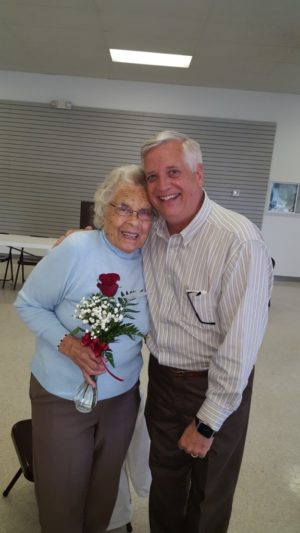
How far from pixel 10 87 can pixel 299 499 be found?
8.37 m

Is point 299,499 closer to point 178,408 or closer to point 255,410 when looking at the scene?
point 255,410

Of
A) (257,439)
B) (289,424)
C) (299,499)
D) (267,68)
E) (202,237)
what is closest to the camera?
(202,237)

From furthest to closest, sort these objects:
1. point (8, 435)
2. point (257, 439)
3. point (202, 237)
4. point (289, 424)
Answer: point (289, 424) → point (257, 439) → point (8, 435) → point (202, 237)

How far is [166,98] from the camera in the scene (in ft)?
25.5

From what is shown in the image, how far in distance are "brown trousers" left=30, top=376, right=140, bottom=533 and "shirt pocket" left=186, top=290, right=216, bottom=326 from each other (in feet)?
1.57

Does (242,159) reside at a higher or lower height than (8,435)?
higher

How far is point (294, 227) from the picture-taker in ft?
26.8

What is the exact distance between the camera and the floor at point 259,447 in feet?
6.53

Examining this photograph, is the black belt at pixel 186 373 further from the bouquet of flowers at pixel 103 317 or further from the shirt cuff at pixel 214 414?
the bouquet of flowers at pixel 103 317

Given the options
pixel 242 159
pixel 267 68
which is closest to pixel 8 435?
pixel 267 68


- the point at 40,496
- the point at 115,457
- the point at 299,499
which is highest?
the point at 115,457

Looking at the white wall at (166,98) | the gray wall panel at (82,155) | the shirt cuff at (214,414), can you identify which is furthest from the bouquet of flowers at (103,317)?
the white wall at (166,98)

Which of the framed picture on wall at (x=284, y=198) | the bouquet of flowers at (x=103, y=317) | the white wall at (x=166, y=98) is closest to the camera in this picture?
the bouquet of flowers at (x=103, y=317)

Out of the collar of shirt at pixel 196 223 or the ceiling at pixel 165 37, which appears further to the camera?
the ceiling at pixel 165 37
